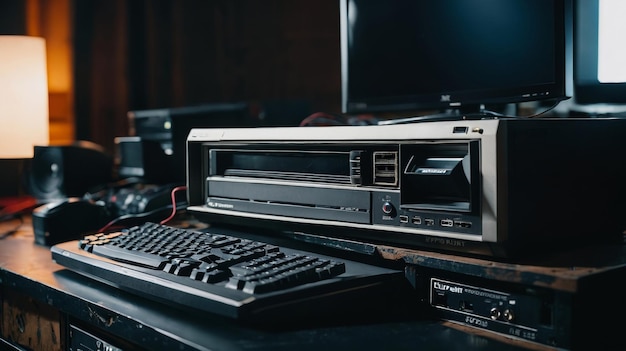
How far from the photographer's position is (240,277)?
2.66 feet

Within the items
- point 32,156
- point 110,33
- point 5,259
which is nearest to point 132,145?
point 32,156

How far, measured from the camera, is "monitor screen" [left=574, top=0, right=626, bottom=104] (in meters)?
0.97

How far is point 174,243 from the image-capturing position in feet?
3.36

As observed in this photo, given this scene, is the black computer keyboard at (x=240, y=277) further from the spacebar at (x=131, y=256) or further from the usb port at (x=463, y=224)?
the usb port at (x=463, y=224)

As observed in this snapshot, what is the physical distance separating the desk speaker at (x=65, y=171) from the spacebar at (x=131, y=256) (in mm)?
766

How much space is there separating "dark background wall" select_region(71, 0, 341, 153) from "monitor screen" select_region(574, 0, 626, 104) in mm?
1438

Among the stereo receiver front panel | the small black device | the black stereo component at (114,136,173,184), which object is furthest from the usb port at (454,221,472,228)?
the black stereo component at (114,136,173,184)

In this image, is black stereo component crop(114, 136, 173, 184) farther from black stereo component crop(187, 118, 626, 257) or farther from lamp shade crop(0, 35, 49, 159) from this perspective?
black stereo component crop(187, 118, 626, 257)

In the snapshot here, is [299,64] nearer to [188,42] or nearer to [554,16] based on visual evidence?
[188,42]

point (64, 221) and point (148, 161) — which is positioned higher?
point (148, 161)

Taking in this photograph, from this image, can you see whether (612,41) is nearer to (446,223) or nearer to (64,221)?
(446,223)

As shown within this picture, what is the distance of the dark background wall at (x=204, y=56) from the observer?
7.91 ft

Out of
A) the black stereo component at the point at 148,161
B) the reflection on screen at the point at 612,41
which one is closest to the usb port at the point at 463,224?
the reflection on screen at the point at 612,41

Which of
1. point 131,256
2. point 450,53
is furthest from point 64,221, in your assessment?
point 450,53
